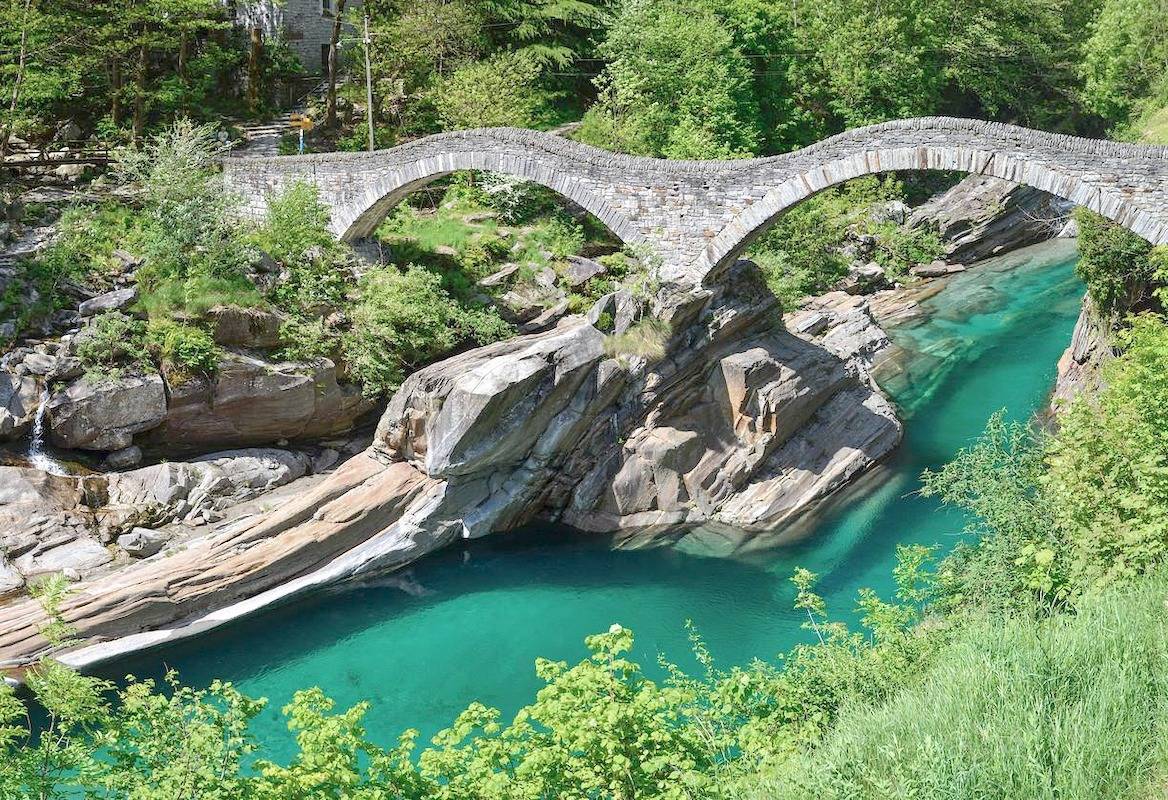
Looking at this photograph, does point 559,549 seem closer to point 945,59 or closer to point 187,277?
point 187,277

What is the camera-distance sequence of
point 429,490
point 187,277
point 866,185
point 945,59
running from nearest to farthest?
point 429,490 < point 187,277 < point 866,185 < point 945,59

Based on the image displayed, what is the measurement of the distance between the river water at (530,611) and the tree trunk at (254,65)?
1888 cm

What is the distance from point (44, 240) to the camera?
2203cm

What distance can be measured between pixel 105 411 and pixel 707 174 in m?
11.9

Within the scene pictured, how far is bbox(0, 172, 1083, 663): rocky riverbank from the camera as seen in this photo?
55.9ft

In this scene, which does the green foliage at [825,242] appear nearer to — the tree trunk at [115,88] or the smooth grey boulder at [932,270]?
the smooth grey boulder at [932,270]

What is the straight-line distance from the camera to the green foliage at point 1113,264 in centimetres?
2106

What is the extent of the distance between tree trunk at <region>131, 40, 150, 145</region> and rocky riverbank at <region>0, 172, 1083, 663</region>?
9831 millimetres

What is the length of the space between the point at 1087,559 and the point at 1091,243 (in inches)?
478

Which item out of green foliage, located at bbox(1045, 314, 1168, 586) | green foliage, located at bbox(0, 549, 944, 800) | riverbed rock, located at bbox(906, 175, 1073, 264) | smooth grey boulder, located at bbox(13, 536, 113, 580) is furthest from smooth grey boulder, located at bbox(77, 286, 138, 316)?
riverbed rock, located at bbox(906, 175, 1073, 264)

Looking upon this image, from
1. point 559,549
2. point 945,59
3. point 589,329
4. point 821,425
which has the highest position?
point 945,59

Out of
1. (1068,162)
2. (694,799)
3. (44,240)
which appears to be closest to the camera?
(694,799)

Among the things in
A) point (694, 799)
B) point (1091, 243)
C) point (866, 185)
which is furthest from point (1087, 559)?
point (866, 185)

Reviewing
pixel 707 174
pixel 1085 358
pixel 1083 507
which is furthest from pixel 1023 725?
pixel 1085 358
